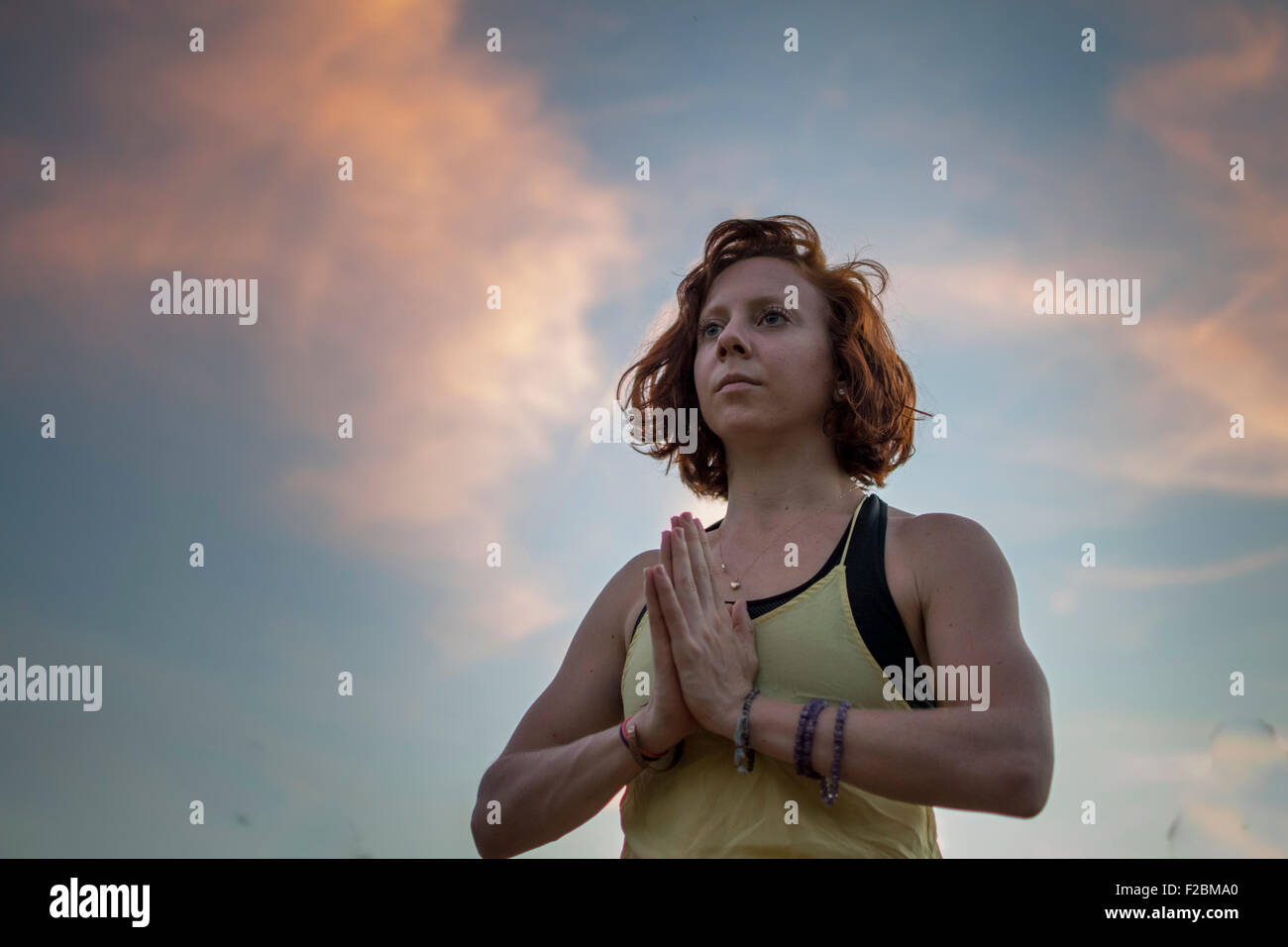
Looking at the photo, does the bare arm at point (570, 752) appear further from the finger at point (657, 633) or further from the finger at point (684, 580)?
the finger at point (684, 580)

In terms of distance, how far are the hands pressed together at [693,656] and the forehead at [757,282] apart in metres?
1.30

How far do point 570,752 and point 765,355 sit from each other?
1.75 meters

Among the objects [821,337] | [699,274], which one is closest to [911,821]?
[821,337]

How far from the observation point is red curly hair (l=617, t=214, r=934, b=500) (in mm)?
4855

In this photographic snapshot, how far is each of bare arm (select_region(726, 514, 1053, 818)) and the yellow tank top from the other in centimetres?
17

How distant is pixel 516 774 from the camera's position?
4.33 metres

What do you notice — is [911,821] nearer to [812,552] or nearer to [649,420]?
[812,552]

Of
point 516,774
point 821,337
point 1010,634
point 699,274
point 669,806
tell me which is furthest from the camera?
point 699,274

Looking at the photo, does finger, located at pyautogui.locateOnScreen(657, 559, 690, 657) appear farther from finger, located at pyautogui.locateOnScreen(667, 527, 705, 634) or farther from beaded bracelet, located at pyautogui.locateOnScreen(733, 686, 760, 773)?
beaded bracelet, located at pyautogui.locateOnScreen(733, 686, 760, 773)

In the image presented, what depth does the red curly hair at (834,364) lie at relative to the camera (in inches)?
191
